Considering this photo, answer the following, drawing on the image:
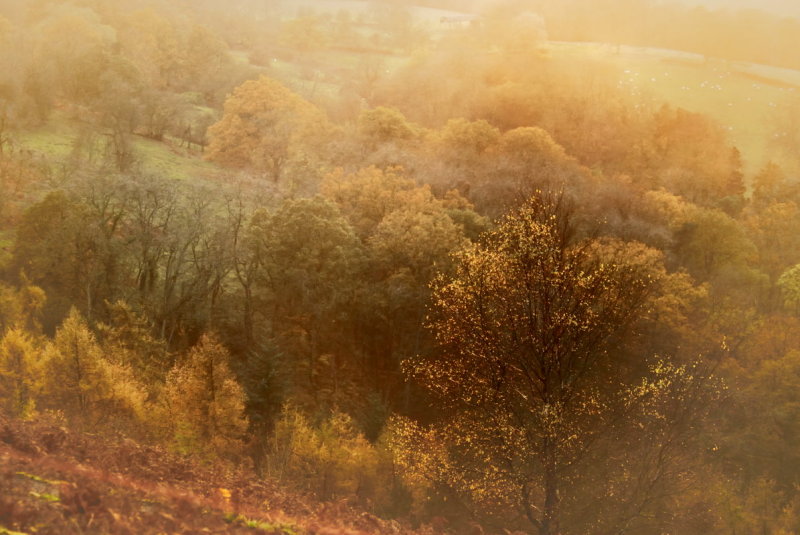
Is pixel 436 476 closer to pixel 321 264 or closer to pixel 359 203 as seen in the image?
pixel 321 264

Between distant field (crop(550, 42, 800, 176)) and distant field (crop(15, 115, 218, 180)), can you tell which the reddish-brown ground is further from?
distant field (crop(550, 42, 800, 176))

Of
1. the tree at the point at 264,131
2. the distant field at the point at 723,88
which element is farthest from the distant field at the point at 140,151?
the distant field at the point at 723,88

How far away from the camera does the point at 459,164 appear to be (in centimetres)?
4750

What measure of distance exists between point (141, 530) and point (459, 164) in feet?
126

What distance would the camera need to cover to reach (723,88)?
76.4m

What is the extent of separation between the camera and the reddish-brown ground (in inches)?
499

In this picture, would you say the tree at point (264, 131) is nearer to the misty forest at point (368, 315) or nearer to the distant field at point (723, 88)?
the misty forest at point (368, 315)

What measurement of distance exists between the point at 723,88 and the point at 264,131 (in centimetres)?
5968

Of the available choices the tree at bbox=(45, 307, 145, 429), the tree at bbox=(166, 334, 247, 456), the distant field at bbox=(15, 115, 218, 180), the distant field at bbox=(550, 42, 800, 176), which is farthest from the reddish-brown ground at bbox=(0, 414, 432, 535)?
the distant field at bbox=(550, 42, 800, 176)

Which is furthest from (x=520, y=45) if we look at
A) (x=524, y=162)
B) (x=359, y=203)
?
(x=359, y=203)

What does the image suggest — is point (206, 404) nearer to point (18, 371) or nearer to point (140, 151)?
point (18, 371)

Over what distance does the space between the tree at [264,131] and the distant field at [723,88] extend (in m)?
43.7

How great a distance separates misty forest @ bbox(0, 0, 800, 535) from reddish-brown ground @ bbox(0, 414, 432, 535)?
0.29 ft

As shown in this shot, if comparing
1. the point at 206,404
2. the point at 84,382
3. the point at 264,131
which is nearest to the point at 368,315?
Result: the point at 206,404
